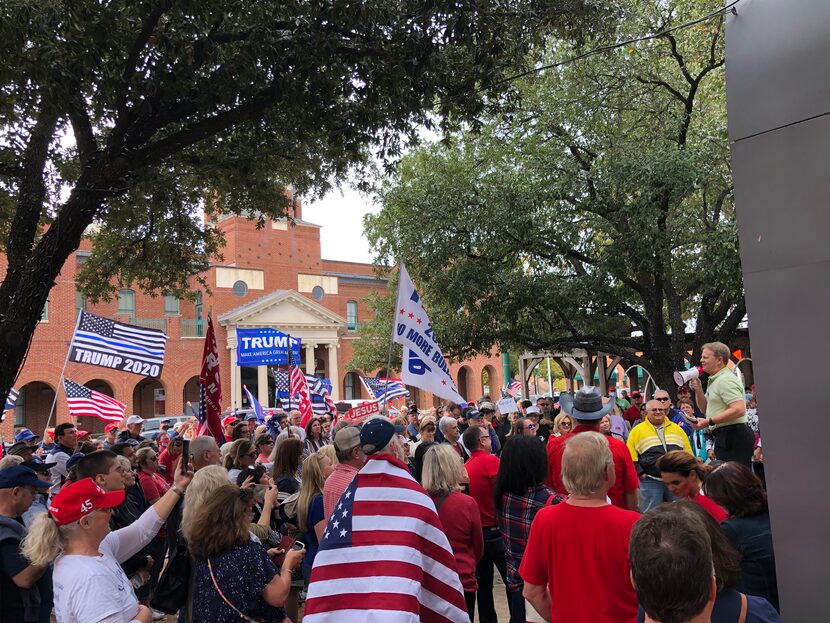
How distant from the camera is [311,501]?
5.94 metres

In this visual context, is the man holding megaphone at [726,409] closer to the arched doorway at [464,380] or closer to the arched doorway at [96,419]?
the arched doorway at [96,419]

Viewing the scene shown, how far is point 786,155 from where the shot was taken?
3.39m

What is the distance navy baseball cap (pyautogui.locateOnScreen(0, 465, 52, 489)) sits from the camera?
15.8ft

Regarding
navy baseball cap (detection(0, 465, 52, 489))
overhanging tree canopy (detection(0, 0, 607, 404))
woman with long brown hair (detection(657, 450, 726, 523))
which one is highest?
overhanging tree canopy (detection(0, 0, 607, 404))

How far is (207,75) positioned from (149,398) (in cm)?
4109

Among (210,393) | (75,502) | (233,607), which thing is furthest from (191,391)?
(233,607)

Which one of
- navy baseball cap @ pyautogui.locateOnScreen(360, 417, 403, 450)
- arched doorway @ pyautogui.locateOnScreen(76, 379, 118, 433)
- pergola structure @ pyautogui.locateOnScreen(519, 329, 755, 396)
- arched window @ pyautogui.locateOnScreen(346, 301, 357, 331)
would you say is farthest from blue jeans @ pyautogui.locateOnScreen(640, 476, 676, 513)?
arched window @ pyautogui.locateOnScreen(346, 301, 357, 331)

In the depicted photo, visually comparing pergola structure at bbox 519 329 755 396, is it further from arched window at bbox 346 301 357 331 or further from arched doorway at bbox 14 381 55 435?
arched doorway at bbox 14 381 55 435

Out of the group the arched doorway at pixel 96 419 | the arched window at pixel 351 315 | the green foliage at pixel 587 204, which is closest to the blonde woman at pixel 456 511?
the green foliage at pixel 587 204

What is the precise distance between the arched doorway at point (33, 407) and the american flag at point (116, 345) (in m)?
33.3

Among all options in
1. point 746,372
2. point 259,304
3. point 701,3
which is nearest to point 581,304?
point 701,3

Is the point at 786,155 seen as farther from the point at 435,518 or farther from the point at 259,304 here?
the point at 259,304

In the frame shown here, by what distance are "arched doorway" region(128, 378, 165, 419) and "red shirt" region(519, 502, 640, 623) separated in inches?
1812

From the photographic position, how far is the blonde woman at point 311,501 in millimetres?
5809
